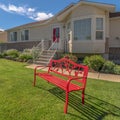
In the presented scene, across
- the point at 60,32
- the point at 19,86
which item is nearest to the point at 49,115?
the point at 19,86

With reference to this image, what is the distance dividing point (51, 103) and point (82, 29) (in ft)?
32.2

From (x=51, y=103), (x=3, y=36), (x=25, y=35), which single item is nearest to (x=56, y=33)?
(x=25, y=35)

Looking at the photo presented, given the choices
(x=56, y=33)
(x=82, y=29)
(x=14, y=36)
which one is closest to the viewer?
(x=82, y=29)

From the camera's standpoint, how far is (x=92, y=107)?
448 centimetres

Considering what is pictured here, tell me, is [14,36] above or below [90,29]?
above

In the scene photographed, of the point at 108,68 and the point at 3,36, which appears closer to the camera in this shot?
the point at 108,68

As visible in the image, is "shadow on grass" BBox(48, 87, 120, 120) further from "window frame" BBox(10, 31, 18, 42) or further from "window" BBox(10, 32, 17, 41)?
"window" BBox(10, 32, 17, 41)

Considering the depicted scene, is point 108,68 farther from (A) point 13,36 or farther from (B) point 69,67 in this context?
(A) point 13,36

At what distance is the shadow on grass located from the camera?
4.02 meters

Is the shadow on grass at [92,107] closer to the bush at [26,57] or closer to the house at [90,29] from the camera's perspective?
the house at [90,29]

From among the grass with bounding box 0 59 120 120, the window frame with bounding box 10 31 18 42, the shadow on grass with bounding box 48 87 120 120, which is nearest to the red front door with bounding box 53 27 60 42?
the window frame with bounding box 10 31 18 42

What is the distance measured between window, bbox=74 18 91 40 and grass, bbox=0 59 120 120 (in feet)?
24.7

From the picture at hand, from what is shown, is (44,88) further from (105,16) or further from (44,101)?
(105,16)

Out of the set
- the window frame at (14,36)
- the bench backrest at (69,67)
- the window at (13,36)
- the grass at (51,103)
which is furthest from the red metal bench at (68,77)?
the window at (13,36)
